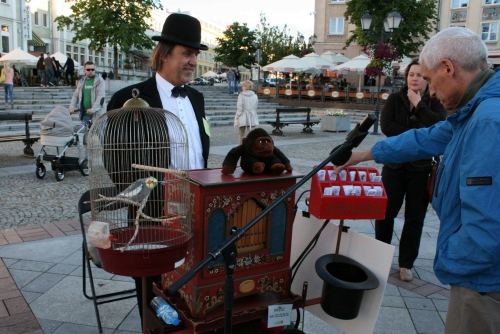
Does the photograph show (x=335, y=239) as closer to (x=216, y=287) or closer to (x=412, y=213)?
(x=216, y=287)

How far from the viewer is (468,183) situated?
148cm

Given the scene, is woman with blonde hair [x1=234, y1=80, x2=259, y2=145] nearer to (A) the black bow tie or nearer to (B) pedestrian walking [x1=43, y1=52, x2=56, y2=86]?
(A) the black bow tie

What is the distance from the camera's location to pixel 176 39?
2336mm

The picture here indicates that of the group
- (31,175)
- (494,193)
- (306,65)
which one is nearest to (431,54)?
(494,193)

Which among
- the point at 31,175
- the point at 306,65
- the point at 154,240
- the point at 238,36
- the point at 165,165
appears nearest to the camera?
the point at 154,240

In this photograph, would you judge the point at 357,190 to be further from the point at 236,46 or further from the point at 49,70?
the point at 236,46

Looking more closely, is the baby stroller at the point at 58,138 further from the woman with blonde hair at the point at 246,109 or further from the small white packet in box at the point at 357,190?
the small white packet in box at the point at 357,190

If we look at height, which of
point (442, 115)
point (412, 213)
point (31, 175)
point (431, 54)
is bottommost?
point (31, 175)

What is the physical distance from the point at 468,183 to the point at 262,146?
91 cm

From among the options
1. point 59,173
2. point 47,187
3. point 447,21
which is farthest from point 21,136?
point 447,21

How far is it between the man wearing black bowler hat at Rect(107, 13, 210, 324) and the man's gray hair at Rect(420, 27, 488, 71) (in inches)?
48.4

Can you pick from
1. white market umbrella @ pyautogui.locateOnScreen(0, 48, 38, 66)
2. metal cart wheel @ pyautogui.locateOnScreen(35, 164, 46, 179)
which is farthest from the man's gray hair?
white market umbrella @ pyautogui.locateOnScreen(0, 48, 38, 66)

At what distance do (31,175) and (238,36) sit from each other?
31.4 m

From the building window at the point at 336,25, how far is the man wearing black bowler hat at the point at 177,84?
4026 centimetres
